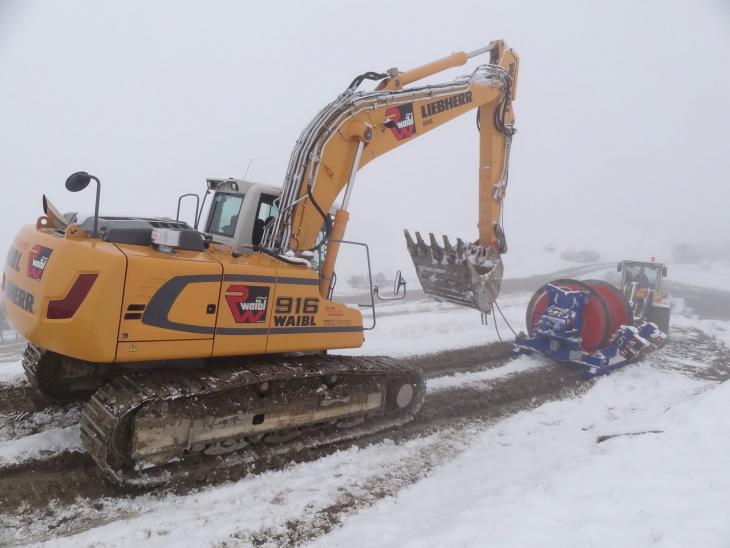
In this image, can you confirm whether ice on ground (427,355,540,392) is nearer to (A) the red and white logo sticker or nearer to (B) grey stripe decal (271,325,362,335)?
(B) grey stripe decal (271,325,362,335)

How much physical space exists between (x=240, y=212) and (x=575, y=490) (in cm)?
422

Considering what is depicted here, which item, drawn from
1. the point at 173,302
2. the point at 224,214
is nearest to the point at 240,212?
the point at 224,214

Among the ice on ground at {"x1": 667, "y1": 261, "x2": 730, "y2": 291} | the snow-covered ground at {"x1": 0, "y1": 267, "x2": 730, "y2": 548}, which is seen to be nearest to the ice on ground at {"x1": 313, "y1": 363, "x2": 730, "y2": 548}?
the snow-covered ground at {"x1": 0, "y1": 267, "x2": 730, "y2": 548}

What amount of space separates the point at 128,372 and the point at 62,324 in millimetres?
1263

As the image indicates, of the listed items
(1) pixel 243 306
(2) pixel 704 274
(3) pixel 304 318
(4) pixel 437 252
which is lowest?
(3) pixel 304 318

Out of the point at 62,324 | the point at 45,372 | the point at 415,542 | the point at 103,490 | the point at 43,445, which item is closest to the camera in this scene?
the point at 415,542

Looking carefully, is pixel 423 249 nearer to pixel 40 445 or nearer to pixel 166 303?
pixel 166 303

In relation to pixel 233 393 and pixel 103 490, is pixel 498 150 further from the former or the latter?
pixel 103 490

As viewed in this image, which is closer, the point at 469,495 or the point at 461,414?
the point at 469,495

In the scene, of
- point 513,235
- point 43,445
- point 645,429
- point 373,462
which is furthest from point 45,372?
point 513,235

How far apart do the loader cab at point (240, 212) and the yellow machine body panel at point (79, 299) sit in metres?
1.66

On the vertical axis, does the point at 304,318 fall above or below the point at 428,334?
above

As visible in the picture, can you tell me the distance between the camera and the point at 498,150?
8.18 m

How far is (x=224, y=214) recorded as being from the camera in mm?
5895
